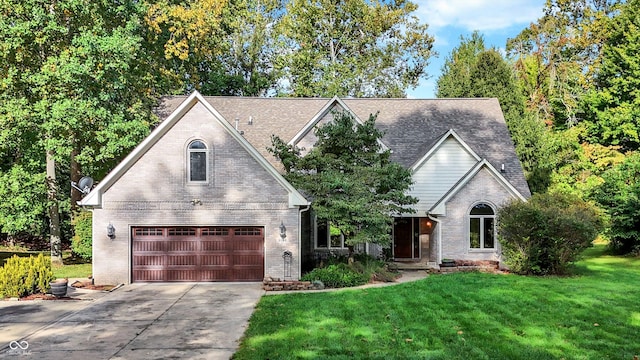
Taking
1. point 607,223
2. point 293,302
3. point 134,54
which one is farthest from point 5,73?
point 607,223

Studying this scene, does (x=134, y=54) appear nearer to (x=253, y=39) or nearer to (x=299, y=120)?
(x=299, y=120)

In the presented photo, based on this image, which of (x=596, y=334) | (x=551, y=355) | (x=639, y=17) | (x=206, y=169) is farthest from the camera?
(x=639, y=17)

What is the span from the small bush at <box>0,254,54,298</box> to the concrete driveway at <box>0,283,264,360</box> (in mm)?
584

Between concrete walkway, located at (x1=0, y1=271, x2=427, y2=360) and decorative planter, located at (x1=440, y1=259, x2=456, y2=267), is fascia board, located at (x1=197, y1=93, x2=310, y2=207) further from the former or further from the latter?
decorative planter, located at (x1=440, y1=259, x2=456, y2=267)

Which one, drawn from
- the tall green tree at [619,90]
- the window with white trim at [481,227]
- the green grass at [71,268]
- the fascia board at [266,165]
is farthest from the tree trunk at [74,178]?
the tall green tree at [619,90]

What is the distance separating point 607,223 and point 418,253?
1031 centimetres

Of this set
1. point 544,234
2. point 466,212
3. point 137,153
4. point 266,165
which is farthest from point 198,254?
point 544,234

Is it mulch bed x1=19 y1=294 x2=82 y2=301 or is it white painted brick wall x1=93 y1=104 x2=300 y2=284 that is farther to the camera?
white painted brick wall x1=93 y1=104 x2=300 y2=284

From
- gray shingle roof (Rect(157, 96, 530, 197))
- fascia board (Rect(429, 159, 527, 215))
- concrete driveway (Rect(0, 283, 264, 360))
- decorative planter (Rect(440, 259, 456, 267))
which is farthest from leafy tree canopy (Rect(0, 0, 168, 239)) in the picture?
decorative planter (Rect(440, 259, 456, 267))

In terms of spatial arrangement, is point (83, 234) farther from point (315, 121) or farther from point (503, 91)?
point (503, 91)

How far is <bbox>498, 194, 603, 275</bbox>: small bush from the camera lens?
54.2ft

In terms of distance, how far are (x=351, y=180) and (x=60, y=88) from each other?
1355 cm

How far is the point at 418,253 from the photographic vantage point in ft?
72.8

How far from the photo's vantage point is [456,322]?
34.6 ft
